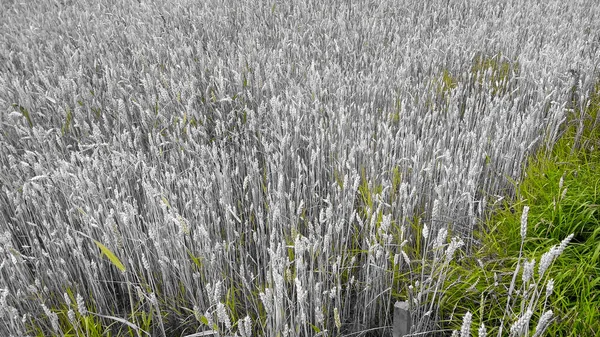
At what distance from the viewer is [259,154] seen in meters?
2.28

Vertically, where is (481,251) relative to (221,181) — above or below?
below

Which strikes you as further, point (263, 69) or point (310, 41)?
point (310, 41)

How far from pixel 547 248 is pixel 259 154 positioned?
1.35m

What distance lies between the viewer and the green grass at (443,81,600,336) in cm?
133

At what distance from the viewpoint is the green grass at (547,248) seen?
1.33 metres

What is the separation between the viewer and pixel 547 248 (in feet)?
4.81

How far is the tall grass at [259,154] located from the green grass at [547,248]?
0.09m

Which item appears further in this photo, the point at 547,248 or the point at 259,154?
the point at 259,154

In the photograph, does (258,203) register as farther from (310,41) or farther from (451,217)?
(310,41)

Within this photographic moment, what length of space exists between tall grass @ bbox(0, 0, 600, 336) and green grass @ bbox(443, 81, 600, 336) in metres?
0.09

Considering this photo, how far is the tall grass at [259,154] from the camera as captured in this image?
1.36 metres

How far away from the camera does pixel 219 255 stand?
4.50ft

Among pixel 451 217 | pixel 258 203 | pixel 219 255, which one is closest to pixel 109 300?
pixel 219 255

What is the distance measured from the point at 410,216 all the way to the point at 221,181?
0.70 m
